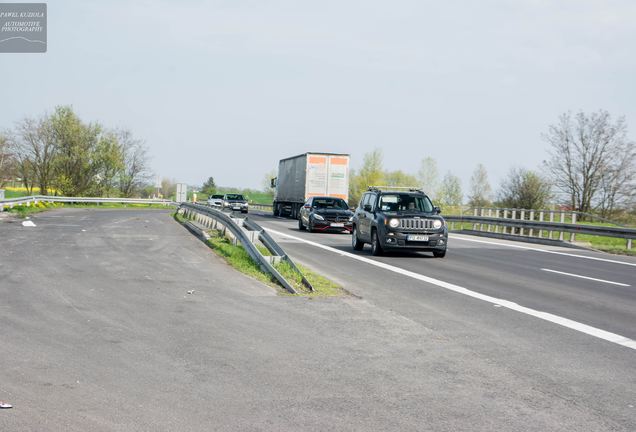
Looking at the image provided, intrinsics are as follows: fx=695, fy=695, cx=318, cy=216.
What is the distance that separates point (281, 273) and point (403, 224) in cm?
648

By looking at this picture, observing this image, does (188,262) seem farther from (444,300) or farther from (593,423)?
(593,423)

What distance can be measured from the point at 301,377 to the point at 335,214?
889 inches

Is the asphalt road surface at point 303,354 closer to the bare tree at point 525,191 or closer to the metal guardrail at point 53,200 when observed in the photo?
the metal guardrail at point 53,200

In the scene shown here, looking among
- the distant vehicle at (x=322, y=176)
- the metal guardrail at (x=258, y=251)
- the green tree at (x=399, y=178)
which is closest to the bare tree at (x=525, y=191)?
the distant vehicle at (x=322, y=176)

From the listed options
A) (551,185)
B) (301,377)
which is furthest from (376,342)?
(551,185)

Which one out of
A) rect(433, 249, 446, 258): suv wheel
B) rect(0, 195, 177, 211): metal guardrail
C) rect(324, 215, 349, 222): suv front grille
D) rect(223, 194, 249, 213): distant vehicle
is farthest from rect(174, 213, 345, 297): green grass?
rect(223, 194, 249, 213): distant vehicle

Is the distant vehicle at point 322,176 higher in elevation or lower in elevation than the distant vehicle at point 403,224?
higher

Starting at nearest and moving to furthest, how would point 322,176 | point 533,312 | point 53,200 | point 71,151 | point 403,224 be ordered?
point 533,312 < point 403,224 < point 322,176 < point 53,200 < point 71,151

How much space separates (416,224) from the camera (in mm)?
17484

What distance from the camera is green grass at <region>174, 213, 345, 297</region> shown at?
34.0ft

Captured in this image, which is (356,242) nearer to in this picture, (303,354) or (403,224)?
(403,224)
